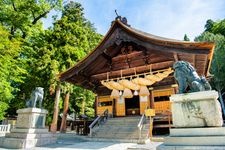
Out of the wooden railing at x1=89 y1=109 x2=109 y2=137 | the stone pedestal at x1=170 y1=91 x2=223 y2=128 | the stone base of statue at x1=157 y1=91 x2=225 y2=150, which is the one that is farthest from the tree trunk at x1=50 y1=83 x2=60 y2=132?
the stone pedestal at x1=170 y1=91 x2=223 y2=128

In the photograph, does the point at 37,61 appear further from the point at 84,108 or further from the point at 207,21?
the point at 207,21

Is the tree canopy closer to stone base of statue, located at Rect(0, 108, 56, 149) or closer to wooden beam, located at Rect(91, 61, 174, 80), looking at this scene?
wooden beam, located at Rect(91, 61, 174, 80)

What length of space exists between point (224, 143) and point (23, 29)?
1980 cm

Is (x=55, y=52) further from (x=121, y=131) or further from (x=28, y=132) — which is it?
(x=28, y=132)

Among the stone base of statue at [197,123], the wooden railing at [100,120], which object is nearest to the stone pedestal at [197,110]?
the stone base of statue at [197,123]

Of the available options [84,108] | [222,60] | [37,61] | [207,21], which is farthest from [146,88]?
[207,21]

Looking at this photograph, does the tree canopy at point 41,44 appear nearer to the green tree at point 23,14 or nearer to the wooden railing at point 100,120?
the green tree at point 23,14

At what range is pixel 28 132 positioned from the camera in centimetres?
983

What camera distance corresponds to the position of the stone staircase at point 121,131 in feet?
37.3

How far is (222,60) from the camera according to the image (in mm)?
30234

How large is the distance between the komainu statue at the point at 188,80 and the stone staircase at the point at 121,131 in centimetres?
538

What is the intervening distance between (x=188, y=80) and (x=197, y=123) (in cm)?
126

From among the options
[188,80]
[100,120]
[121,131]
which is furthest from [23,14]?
[188,80]

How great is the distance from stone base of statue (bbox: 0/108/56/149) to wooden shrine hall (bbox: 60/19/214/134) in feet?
17.0
